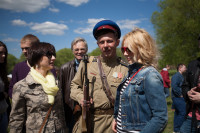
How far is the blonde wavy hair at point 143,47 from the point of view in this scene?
1751 mm

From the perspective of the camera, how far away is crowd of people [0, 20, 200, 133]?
169cm

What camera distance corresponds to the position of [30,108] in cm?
228

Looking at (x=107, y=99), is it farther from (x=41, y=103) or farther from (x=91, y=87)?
(x=41, y=103)

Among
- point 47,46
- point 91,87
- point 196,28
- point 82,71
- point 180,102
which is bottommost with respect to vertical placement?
point 180,102

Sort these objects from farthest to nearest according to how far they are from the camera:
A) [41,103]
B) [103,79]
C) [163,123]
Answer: [103,79], [41,103], [163,123]

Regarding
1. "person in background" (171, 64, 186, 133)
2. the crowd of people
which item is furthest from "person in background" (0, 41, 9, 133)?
"person in background" (171, 64, 186, 133)

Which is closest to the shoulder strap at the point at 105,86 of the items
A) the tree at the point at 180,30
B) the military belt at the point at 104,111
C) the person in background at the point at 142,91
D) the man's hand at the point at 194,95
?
the military belt at the point at 104,111

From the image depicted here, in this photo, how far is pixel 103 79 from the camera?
2.47 metres

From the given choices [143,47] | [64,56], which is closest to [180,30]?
[143,47]

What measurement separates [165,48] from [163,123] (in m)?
25.2

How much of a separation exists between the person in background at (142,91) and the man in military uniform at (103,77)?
0.50 metres

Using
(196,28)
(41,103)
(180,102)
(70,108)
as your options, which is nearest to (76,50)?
(70,108)

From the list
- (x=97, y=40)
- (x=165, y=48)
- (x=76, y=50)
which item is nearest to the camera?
(x=97, y=40)

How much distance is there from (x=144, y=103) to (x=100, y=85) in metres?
0.92
